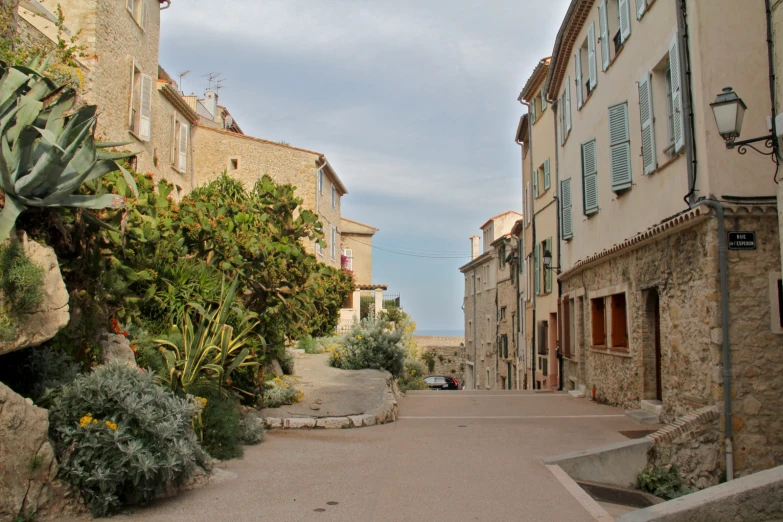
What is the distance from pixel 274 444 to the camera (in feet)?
29.3

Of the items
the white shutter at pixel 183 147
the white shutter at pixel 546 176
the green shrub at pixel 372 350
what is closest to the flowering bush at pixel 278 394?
the green shrub at pixel 372 350

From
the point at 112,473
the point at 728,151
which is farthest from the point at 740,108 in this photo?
the point at 112,473

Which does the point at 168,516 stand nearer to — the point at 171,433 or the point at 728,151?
the point at 171,433

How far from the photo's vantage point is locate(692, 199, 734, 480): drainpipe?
8.09m

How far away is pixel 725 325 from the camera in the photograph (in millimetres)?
8250

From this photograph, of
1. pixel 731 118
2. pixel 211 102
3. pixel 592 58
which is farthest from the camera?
pixel 211 102

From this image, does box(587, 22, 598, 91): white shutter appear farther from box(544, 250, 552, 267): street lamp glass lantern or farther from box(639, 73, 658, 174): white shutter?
box(544, 250, 552, 267): street lamp glass lantern

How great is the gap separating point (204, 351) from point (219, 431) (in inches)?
44.6

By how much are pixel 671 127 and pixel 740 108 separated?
3105 mm

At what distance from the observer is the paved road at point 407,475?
5863mm

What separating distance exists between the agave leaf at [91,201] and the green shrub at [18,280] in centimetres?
70

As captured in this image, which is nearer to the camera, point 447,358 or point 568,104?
point 568,104

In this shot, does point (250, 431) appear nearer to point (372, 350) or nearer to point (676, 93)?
point (676, 93)

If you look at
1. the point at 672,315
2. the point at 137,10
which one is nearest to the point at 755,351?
the point at 672,315
